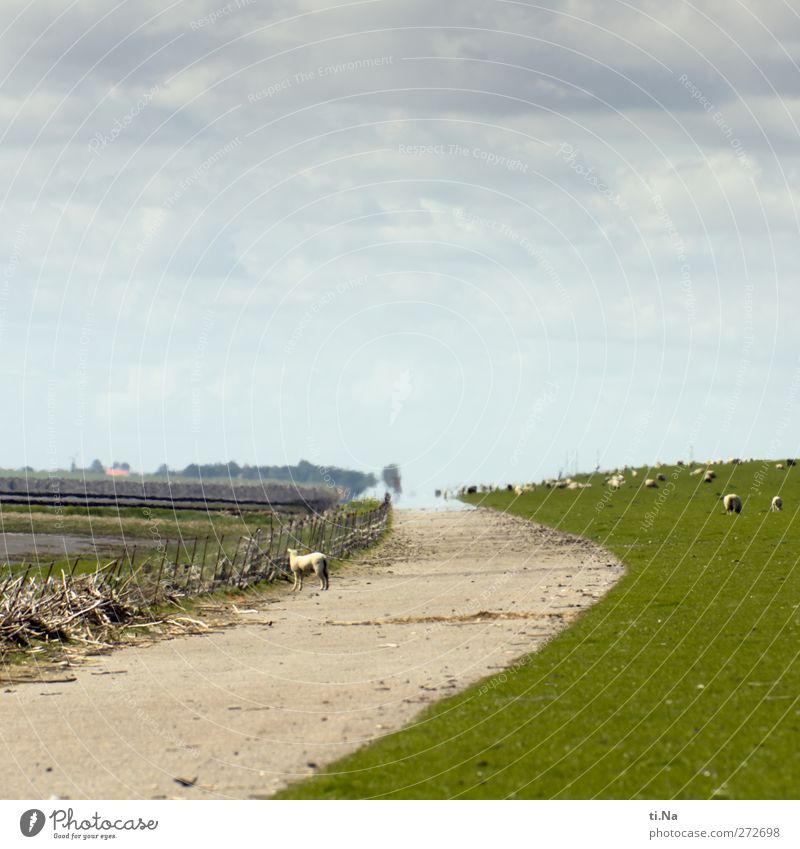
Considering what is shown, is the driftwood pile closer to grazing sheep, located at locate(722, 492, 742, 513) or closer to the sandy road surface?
the sandy road surface

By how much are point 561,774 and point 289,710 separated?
5656mm

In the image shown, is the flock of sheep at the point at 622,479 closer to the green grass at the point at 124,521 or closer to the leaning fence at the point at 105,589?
the green grass at the point at 124,521

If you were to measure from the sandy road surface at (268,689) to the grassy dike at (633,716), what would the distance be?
2.73 ft

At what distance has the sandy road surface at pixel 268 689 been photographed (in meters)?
14.7

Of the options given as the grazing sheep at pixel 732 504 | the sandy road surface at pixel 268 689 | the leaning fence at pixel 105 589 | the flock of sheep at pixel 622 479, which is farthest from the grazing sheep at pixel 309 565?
the flock of sheep at pixel 622 479

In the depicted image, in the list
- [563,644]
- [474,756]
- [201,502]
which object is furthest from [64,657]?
[201,502]

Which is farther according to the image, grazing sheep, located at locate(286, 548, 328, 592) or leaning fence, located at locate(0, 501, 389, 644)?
grazing sheep, located at locate(286, 548, 328, 592)

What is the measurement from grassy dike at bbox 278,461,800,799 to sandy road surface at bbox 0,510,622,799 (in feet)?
2.73

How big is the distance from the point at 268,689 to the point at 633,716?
20.8ft

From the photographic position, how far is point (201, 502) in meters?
128

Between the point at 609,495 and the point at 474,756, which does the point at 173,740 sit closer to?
the point at 474,756

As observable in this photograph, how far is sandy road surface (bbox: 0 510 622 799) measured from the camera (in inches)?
579

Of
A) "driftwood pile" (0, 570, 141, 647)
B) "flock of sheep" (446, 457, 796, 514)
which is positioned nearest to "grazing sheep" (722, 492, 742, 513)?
"flock of sheep" (446, 457, 796, 514)
